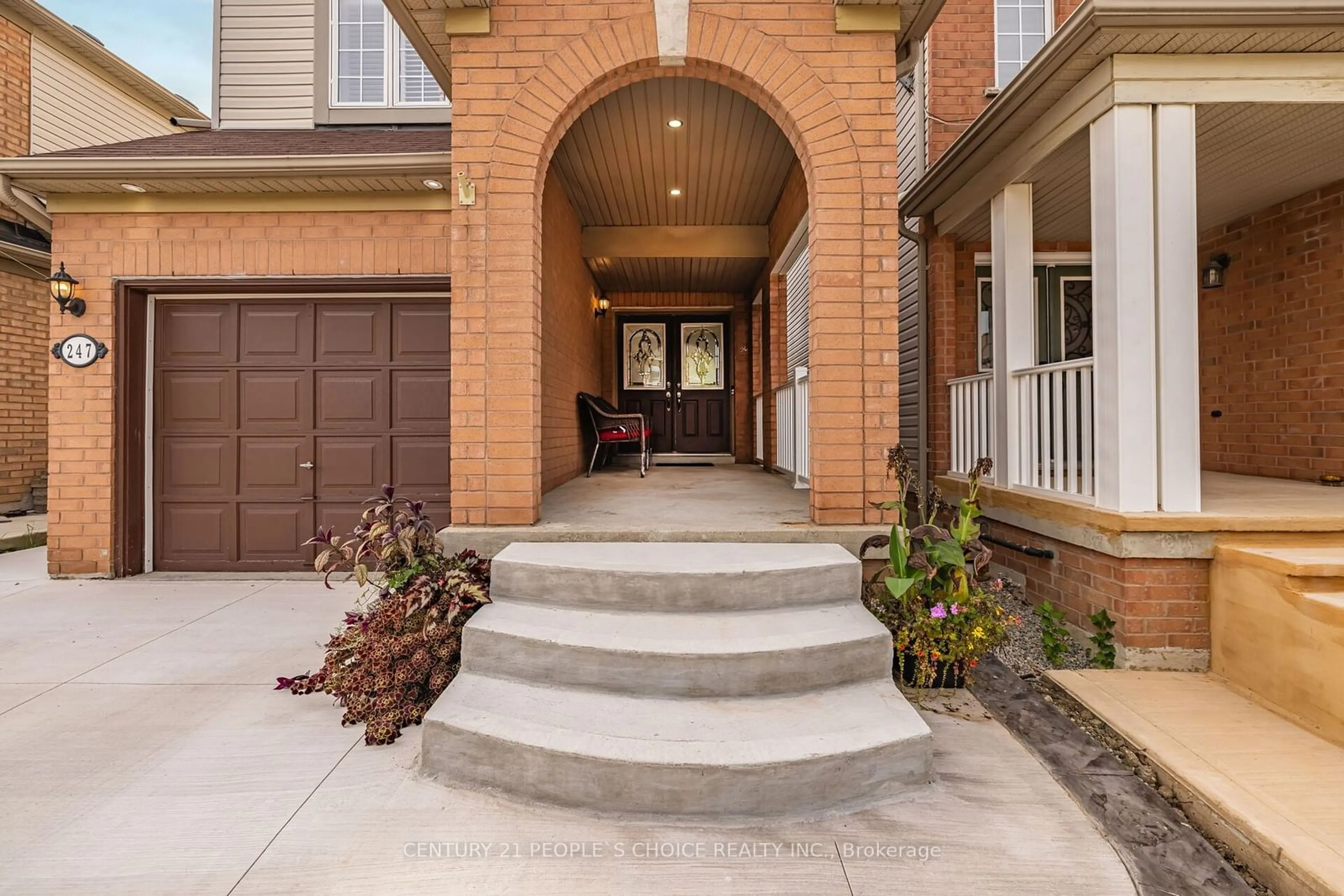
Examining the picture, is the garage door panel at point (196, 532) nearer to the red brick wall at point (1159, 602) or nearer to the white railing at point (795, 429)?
the white railing at point (795, 429)

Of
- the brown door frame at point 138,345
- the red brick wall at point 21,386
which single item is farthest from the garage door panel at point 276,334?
the red brick wall at point 21,386

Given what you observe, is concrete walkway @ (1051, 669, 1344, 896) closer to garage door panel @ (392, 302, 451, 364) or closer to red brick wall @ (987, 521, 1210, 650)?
red brick wall @ (987, 521, 1210, 650)

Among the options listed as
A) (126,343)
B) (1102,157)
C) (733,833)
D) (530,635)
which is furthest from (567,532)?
(126,343)

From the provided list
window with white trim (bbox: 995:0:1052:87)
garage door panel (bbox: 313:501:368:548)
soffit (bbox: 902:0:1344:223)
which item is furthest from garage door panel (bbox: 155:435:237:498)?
window with white trim (bbox: 995:0:1052:87)

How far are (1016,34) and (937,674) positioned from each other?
21.0 feet

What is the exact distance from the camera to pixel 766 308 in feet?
21.8

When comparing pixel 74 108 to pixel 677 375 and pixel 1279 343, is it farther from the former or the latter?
pixel 1279 343

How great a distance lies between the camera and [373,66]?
224 inches

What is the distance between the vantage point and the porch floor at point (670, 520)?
297 cm

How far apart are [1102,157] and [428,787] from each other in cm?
403

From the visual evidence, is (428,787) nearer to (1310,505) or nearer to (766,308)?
→ (1310,505)

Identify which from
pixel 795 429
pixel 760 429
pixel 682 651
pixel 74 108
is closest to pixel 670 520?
pixel 682 651

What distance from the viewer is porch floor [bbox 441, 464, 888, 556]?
2971 millimetres

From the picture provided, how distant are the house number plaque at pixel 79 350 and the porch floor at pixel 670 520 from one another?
3.48 m
